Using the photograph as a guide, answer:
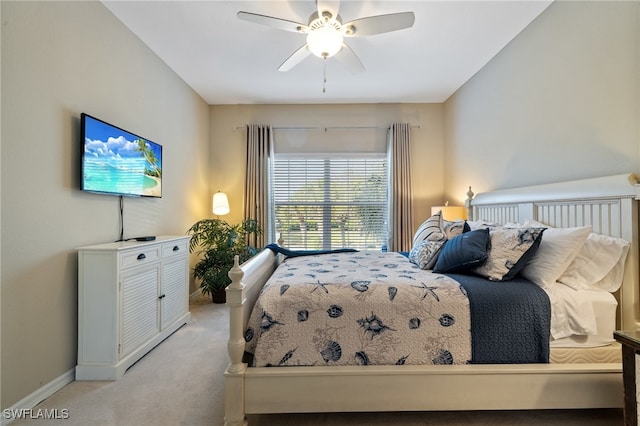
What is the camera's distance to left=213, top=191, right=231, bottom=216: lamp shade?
4.05m

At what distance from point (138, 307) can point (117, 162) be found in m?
1.17

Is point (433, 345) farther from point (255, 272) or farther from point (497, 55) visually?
point (497, 55)

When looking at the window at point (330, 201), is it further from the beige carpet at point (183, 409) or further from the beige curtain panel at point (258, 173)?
the beige carpet at point (183, 409)

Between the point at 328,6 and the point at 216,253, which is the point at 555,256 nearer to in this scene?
the point at 328,6

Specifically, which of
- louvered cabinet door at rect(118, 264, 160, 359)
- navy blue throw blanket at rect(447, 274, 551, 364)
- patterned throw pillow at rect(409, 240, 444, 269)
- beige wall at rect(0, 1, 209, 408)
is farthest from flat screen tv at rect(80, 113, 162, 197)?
navy blue throw blanket at rect(447, 274, 551, 364)

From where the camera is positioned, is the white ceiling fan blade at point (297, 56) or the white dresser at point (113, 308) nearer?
the white dresser at point (113, 308)

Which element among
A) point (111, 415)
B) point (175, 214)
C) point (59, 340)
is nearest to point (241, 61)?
point (175, 214)

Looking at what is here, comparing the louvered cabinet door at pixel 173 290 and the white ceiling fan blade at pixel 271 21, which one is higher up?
the white ceiling fan blade at pixel 271 21

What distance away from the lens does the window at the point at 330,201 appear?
14.5 ft

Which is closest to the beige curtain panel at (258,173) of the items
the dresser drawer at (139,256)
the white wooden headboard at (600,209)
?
the dresser drawer at (139,256)

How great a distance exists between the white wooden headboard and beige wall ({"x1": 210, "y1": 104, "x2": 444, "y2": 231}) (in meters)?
1.83

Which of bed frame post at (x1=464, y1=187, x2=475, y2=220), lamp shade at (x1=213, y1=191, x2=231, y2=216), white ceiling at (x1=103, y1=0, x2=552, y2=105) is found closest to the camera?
white ceiling at (x1=103, y1=0, x2=552, y2=105)

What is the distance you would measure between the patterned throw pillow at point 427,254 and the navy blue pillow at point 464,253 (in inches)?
2.8

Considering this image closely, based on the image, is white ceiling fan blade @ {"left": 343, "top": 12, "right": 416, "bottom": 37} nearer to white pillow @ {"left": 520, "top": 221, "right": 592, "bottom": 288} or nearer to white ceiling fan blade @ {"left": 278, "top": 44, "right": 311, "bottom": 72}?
white ceiling fan blade @ {"left": 278, "top": 44, "right": 311, "bottom": 72}
